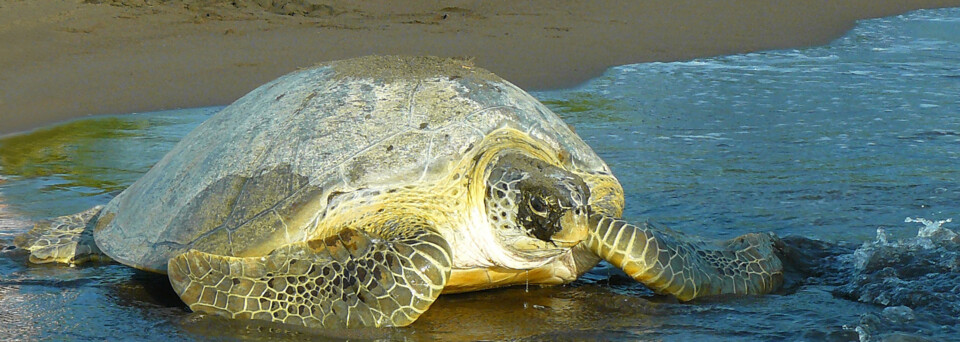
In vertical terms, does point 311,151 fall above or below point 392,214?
above

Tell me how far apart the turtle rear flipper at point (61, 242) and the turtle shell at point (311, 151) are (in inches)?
7.5

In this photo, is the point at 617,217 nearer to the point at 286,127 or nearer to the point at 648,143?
the point at 286,127

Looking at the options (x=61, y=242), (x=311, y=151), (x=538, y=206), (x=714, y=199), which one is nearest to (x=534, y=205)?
(x=538, y=206)

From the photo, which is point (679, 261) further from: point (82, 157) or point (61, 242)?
point (82, 157)

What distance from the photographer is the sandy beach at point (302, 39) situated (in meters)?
9.38

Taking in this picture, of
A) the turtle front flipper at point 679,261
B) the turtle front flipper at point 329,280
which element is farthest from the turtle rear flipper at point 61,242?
the turtle front flipper at point 679,261

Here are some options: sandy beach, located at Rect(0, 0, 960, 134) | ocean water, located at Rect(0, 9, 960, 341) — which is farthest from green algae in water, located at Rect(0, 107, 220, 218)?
sandy beach, located at Rect(0, 0, 960, 134)

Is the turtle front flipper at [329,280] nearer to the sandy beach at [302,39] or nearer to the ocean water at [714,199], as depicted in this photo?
the ocean water at [714,199]

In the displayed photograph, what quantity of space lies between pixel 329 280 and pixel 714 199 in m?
2.55

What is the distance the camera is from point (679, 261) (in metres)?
3.88

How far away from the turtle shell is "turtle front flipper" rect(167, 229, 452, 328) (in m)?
0.12

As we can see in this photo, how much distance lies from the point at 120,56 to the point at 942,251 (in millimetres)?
8639

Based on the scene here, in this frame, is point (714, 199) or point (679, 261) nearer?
point (679, 261)

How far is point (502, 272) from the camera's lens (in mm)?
3979
